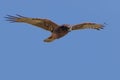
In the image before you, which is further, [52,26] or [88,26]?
[88,26]

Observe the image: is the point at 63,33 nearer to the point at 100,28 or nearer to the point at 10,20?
the point at 10,20

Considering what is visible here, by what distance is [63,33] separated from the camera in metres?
20.3

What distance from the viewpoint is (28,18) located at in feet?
70.8

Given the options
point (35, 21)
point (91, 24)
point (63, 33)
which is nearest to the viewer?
point (63, 33)

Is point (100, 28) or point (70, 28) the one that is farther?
point (100, 28)

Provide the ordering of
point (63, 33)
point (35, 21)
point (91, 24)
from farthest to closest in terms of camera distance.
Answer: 1. point (91, 24)
2. point (35, 21)
3. point (63, 33)

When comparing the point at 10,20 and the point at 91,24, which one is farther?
the point at 91,24

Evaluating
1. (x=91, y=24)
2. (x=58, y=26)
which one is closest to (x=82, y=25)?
(x=91, y=24)

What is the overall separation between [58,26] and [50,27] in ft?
1.80

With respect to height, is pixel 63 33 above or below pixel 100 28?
below

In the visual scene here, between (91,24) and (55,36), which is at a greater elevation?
(91,24)

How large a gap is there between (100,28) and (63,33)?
3.92m

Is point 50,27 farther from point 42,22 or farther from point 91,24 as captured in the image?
point 91,24

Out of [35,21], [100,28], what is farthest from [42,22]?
[100,28]
